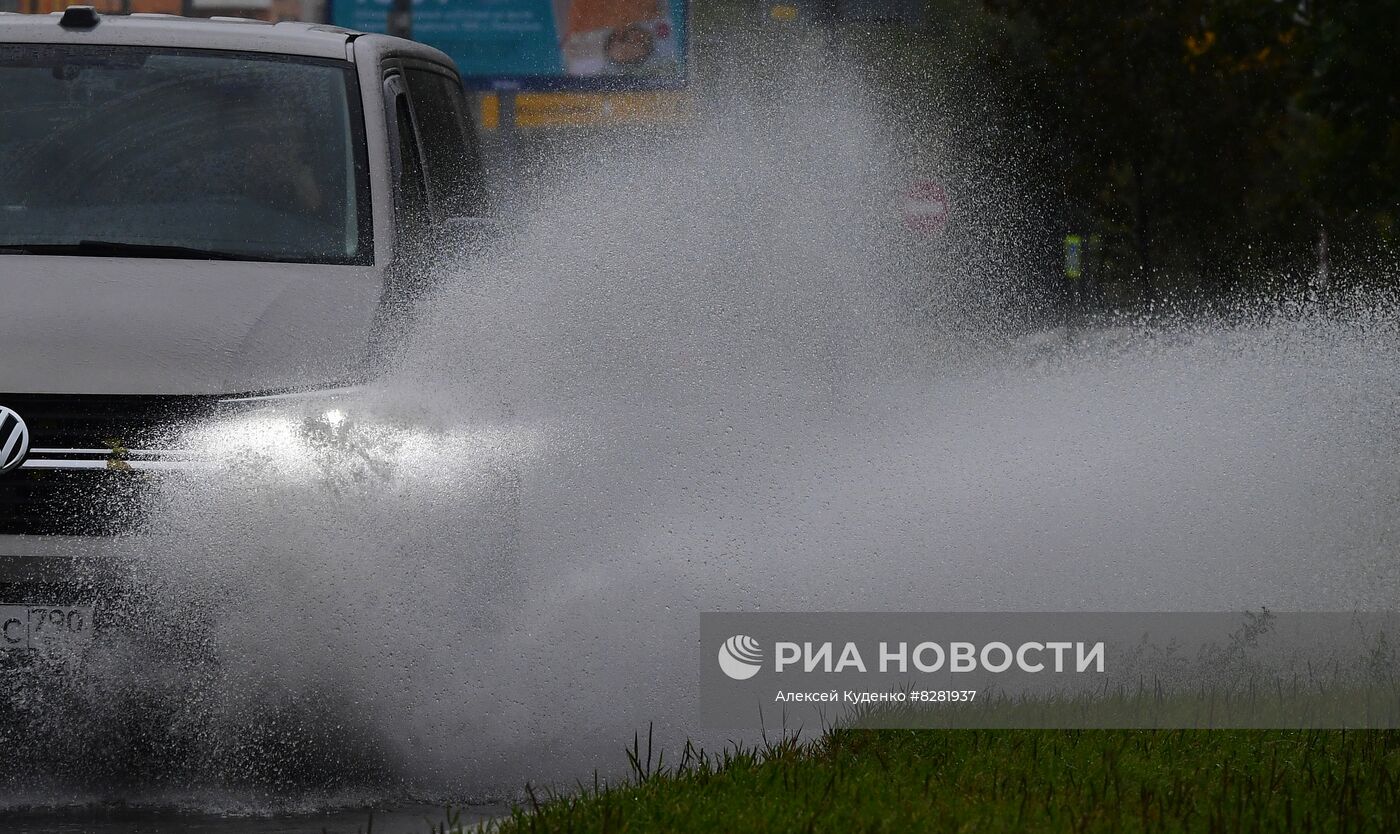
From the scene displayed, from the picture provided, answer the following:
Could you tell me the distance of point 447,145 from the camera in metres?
8.41

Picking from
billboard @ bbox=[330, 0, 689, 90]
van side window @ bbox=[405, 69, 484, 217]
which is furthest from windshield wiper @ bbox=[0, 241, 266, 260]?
billboard @ bbox=[330, 0, 689, 90]

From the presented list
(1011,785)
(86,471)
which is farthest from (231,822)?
(1011,785)

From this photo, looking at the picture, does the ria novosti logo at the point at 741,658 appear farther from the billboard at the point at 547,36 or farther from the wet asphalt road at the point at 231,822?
the billboard at the point at 547,36

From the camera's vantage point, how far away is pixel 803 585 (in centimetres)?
669

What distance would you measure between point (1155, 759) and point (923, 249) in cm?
1439

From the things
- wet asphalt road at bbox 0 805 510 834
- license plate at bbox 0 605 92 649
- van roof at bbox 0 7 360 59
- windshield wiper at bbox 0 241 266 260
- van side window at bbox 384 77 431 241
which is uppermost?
van roof at bbox 0 7 360 59

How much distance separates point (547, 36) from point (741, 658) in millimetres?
22677

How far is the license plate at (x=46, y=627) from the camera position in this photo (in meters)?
5.62

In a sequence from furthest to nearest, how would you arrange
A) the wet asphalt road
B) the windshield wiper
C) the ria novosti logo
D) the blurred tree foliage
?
the blurred tree foliage, the windshield wiper, the ria novosti logo, the wet asphalt road

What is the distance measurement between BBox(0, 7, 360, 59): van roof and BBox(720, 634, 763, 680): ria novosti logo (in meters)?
2.58

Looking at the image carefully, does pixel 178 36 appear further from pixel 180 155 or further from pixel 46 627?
pixel 46 627

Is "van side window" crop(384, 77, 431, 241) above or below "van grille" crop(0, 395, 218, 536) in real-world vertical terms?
above

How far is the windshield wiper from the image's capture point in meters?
6.71

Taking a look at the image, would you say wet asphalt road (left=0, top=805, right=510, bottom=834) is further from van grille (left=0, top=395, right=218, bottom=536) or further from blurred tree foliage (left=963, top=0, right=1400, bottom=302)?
blurred tree foliage (left=963, top=0, right=1400, bottom=302)
